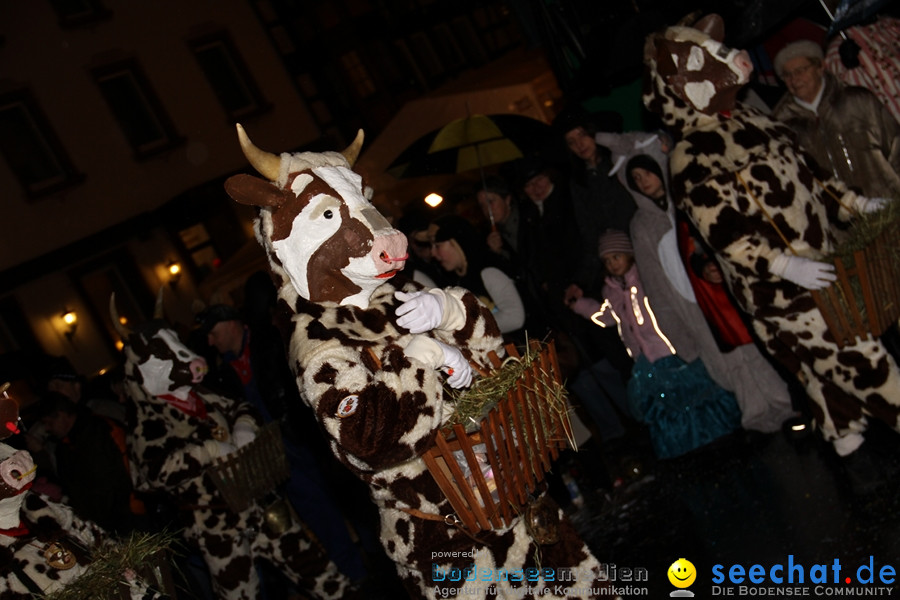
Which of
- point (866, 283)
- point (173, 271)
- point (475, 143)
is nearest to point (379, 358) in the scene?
point (866, 283)

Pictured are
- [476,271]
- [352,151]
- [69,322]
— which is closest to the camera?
[352,151]

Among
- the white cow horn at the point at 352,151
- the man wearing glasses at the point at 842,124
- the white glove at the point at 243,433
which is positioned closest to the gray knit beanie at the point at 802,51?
the man wearing glasses at the point at 842,124

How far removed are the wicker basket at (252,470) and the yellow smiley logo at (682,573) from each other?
243 centimetres

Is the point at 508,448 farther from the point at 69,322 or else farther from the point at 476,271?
the point at 69,322

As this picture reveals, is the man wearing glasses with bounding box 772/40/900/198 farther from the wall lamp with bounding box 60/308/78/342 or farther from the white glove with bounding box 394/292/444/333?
the wall lamp with bounding box 60/308/78/342

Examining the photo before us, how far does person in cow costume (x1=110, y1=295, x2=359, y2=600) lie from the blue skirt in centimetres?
248

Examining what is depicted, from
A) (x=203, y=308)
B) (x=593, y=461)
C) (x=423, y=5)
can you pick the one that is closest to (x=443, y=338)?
(x=593, y=461)

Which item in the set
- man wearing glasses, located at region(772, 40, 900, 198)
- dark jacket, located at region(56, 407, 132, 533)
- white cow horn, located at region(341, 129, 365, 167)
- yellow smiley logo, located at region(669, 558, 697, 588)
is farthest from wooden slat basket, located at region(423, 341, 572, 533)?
dark jacket, located at region(56, 407, 132, 533)

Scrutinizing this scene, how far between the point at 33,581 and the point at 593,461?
3547 millimetres

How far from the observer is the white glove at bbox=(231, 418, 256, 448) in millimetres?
5148

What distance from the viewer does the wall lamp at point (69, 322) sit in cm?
1486

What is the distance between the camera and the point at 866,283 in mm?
3590

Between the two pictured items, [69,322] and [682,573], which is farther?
[69,322]

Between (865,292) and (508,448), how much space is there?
6.56 ft
